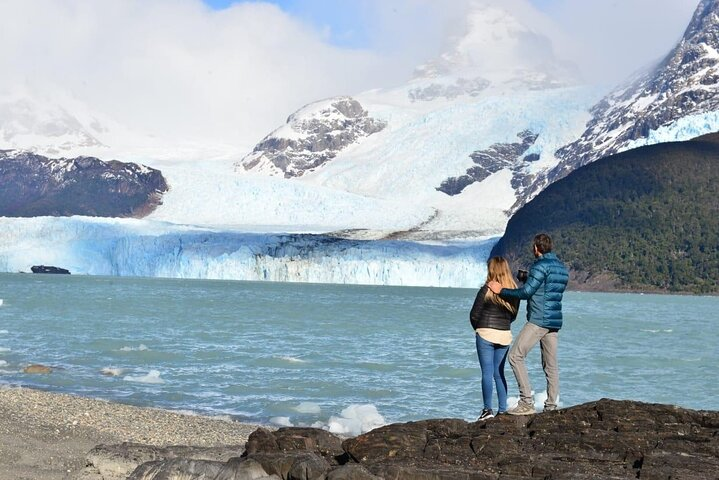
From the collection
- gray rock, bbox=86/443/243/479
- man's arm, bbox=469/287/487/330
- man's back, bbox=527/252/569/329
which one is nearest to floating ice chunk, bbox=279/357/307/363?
gray rock, bbox=86/443/243/479

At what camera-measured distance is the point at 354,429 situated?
17516mm

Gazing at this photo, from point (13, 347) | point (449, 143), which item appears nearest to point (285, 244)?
point (13, 347)

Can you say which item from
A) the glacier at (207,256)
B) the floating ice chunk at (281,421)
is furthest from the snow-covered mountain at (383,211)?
the floating ice chunk at (281,421)

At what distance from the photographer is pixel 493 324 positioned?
11148 mm

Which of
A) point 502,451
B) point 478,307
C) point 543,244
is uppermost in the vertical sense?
point 543,244

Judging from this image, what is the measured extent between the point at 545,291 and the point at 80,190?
17560cm

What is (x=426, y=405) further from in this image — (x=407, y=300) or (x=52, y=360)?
(x=407, y=300)

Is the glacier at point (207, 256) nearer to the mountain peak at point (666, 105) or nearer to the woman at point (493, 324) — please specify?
the woman at point (493, 324)

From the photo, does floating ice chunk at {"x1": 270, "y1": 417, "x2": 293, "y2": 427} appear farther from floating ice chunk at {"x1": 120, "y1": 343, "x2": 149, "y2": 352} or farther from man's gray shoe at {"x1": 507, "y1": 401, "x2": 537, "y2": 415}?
floating ice chunk at {"x1": 120, "y1": 343, "x2": 149, "y2": 352}

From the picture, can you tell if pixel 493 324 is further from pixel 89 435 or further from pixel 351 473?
pixel 89 435

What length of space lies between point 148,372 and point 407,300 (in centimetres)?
5162

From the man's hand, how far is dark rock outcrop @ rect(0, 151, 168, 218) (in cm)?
14272

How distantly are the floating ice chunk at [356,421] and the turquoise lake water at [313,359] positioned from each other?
1.9 inches

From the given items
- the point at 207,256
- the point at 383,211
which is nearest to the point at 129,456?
the point at 207,256
